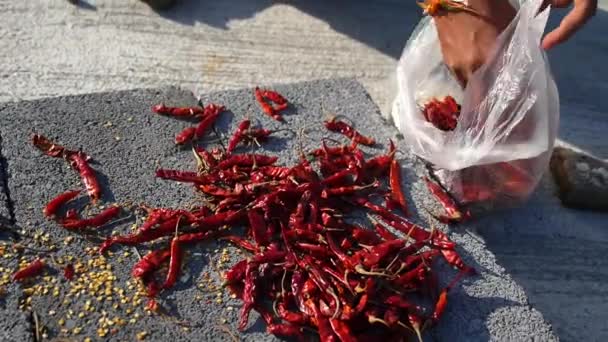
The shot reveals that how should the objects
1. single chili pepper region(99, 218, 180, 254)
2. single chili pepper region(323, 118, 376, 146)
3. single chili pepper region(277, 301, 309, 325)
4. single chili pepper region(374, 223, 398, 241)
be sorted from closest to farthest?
single chili pepper region(277, 301, 309, 325)
single chili pepper region(99, 218, 180, 254)
single chili pepper region(374, 223, 398, 241)
single chili pepper region(323, 118, 376, 146)

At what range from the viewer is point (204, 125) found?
12.9 feet

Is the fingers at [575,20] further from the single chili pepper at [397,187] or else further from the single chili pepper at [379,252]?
the single chili pepper at [379,252]

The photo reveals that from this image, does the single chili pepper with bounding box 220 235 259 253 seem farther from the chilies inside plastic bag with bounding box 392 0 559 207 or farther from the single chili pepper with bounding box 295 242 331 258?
the chilies inside plastic bag with bounding box 392 0 559 207

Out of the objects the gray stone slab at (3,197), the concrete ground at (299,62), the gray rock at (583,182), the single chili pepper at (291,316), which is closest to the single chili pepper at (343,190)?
the single chili pepper at (291,316)

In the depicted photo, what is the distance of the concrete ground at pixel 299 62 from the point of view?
167 inches

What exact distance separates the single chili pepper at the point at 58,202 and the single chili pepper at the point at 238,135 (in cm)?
88

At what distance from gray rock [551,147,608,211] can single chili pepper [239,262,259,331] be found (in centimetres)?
254

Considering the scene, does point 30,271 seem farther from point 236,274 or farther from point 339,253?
point 339,253

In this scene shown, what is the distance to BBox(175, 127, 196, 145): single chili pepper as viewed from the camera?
382 centimetres

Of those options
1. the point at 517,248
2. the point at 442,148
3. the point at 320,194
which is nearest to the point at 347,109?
the point at 442,148

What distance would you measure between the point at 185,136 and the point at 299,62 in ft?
6.31

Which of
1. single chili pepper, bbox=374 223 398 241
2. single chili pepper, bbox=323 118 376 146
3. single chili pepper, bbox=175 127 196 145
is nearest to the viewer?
single chili pepper, bbox=374 223 398 241

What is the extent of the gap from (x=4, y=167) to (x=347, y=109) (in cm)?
204

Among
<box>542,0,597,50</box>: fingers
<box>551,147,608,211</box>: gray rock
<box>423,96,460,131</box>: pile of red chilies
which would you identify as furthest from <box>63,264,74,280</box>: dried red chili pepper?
<box>551,147,608,211</box>: gray rock
